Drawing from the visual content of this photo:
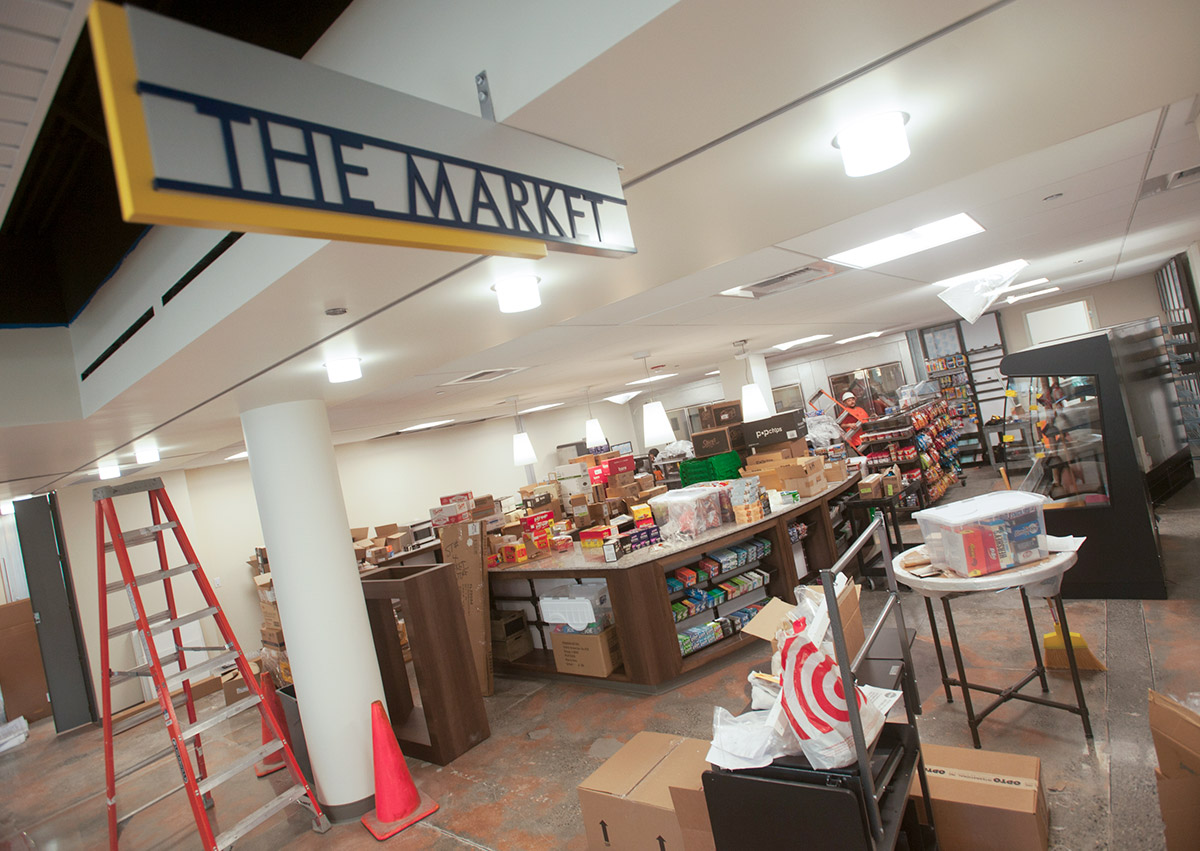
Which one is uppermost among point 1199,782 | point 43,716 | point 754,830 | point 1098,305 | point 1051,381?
point 1098,305

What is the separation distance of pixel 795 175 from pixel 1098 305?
11.7 metres

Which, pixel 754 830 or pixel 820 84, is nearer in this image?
pixel 820 84

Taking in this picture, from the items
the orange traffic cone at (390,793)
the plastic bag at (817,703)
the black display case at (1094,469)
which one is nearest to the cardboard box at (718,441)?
the black display case at (1094,469)

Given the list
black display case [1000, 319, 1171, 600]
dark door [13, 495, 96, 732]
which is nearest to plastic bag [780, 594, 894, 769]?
black display case [1000, 319, 1171, 600]

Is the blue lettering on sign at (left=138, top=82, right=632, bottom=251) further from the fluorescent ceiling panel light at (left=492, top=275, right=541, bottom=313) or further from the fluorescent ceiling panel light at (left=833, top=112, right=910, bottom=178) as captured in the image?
the fluorescent ceiling panel light at (left=492, top=275, right=541, bottom=313)

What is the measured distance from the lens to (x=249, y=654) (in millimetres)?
8602

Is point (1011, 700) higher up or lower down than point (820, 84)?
lower down

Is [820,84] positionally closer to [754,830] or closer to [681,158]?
[681,158]

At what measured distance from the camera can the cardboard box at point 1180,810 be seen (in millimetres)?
1949

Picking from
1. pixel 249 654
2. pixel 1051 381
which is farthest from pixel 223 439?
pixel 1051 381

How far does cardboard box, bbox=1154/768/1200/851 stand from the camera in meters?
1.95

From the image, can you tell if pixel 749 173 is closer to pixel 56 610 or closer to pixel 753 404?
pixel 753 404

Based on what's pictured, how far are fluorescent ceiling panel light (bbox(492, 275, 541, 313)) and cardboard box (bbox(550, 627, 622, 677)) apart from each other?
10.7ft

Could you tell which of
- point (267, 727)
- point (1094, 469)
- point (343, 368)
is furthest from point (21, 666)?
point (1094, 469)
